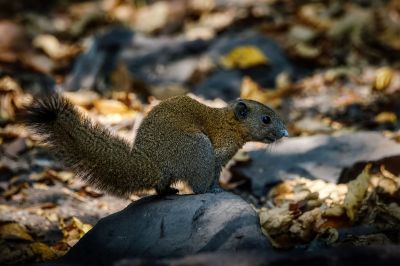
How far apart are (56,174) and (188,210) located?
2923 mm

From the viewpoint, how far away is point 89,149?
443 cm

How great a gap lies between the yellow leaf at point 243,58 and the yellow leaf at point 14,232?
494cm

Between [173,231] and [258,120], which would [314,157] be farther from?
[173,231]

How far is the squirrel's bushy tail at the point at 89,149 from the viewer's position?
165 inches

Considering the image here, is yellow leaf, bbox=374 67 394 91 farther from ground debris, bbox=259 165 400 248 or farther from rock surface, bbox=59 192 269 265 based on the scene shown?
rock surface, bbox=59 192 269 265

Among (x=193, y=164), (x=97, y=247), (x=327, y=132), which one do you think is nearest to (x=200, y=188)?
(x=193, y=164)

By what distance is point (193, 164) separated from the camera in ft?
16.4

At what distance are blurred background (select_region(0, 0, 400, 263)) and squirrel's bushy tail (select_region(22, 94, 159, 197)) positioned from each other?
0.86 meters

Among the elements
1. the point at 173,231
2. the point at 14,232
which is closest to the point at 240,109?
the point at 173,231

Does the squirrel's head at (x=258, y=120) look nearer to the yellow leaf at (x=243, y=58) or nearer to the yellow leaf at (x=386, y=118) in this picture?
the yellow leaf at (x=386, y=118)

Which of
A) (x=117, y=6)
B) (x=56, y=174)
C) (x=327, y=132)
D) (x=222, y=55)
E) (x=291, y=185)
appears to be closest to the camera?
(x=291, y=185)

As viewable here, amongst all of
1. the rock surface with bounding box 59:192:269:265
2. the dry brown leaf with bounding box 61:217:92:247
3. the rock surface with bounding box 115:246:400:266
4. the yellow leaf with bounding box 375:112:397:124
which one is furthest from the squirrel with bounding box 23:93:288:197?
the yellow leaf with bounding box 375:112:397:124

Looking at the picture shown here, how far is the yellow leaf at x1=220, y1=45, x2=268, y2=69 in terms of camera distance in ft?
31.7

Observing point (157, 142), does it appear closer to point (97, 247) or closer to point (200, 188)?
point (200, 188)
